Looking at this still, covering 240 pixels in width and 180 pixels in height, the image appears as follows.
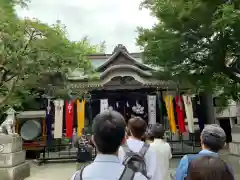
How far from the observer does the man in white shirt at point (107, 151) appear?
167cm

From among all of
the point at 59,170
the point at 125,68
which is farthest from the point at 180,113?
the point at 59,170

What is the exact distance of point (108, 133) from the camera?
181 cm

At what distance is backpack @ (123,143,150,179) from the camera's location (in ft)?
8.41

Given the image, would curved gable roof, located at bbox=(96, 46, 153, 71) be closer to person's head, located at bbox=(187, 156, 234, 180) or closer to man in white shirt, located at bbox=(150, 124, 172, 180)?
man in white shirt, located at bbox=(150, 124, 172, 180)

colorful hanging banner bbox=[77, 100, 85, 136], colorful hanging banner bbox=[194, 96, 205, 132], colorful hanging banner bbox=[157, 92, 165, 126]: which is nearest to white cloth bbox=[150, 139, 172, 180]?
colorful hanging banner bbox=[77, 100, 85, 136]

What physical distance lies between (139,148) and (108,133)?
4.03ft

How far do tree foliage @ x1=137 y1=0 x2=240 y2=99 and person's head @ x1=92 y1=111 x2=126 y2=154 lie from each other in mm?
5072

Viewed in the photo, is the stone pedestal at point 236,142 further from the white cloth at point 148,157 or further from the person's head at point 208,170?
the person's head at point 208,170

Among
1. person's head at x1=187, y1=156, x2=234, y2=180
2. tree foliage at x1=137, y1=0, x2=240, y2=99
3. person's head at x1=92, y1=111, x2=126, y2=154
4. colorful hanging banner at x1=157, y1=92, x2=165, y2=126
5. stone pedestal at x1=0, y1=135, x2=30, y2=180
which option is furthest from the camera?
colorful hanging banner at x1=157, y1=92, x2=165, y2=126

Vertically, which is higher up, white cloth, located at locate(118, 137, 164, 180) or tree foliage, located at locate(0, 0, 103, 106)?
tree foliage, located at locate(0, 0, 103, 106)

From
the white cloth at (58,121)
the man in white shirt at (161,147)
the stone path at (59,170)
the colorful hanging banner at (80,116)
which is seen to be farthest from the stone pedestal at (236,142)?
the white cloth at (58,121)

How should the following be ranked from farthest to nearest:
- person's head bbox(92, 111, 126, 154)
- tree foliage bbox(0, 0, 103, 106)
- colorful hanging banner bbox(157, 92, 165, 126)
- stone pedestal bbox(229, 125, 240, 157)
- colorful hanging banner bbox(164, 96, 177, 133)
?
colorful hanging banner bbox(157, 92, 165, 126) < colorful hanging banner bbox(164, 96, 177, 133) < stone pedestal bbox(229, 125, 240, 157) < tree foliage bbox(0, 0, 103, 106) < person's head bbox(92, 111, 126, 154)

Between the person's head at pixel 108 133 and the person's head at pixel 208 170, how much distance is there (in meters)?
0.53

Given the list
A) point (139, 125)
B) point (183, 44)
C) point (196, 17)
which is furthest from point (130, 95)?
point (139, 125)
